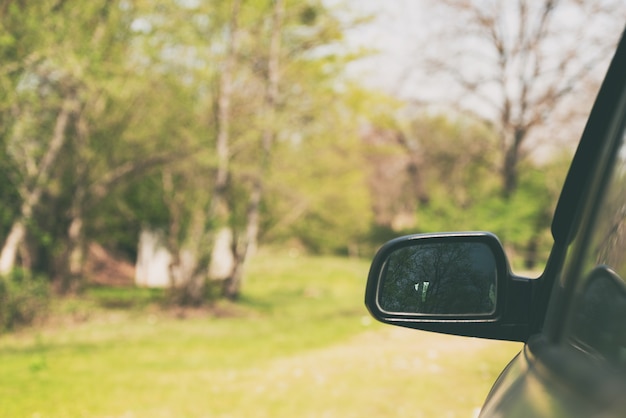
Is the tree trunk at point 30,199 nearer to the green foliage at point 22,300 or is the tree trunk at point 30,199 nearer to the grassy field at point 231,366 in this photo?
the green foliage at point 22,300

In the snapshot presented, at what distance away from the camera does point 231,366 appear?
9961mm

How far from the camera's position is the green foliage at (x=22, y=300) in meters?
12.3

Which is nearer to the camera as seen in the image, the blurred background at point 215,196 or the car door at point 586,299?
the car door at point 586,299

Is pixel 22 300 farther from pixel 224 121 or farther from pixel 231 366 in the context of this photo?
pixel 224 121

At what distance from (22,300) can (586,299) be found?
1245 centimetres

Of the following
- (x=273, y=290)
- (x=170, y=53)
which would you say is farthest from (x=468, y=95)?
(x=170, y=53)

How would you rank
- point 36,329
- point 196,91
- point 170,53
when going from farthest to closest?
point 196,91, point 170,53, point 36,329

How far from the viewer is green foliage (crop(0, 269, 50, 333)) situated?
12281 millimetres

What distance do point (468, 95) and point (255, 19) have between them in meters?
10.3

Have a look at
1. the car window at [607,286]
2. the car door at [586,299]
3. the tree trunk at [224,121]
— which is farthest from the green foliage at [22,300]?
the car window at [607,286]

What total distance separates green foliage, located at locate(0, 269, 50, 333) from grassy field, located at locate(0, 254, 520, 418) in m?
0.27

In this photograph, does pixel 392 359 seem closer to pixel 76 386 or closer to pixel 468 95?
pixel 76 386

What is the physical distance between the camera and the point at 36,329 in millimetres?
12797

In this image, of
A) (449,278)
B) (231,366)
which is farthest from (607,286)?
(231,366)
